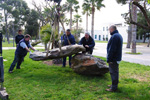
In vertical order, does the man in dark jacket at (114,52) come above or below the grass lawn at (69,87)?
above

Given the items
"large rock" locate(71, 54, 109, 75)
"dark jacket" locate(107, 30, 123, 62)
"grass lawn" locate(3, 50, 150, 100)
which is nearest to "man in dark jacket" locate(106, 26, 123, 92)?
"dark jacket" locate(107, 30, 123, 62)

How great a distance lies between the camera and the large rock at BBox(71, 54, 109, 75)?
5000 millimetres

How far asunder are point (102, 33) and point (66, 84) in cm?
6051

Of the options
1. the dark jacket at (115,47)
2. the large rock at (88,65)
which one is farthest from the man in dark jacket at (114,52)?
the large rock at (88,65)

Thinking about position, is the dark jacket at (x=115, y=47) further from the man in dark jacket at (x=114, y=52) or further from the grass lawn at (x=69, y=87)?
the grass lawn at (x=69, y=87)

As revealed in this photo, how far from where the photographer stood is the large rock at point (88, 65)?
16.4ft

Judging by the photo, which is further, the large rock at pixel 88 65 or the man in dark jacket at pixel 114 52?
the large rock at pixel 88 65

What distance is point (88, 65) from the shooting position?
5.02 meters

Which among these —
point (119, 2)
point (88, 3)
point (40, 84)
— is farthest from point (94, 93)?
point (88, 3)

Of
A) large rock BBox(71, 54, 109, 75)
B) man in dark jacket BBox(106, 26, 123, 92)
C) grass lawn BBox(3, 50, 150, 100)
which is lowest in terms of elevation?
grass lawn BBox(3, 50, 150, 100)

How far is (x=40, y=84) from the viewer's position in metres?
4.62

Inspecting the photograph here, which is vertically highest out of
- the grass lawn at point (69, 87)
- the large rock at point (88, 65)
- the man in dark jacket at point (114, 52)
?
the man in dark jacket at point (114, 52)

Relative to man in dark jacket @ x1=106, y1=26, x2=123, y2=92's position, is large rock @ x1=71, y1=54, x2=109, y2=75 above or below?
below

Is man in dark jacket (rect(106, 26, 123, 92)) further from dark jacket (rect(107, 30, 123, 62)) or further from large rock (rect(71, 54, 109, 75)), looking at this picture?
large rock (rect(71, 54, 109, 75))
